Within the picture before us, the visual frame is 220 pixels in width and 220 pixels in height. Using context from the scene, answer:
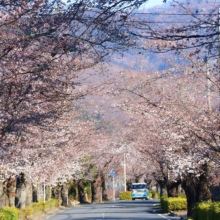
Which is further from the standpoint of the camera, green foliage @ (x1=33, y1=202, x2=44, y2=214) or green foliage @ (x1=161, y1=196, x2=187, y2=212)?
green foliage @ (x1=33, y1=202, x2=44, y2=214)

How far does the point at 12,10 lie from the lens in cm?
860

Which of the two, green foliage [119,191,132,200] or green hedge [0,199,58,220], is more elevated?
green hedge [0,199,58,220]

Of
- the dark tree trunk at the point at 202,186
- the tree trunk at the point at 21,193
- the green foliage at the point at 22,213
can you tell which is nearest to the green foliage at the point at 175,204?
the dark tree trunk at the point at 202,186

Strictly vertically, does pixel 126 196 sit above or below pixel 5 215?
below

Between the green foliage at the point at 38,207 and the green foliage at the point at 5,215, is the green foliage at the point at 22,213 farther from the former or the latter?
the green foliage at the point at 38,207

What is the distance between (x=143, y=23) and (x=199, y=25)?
122cm

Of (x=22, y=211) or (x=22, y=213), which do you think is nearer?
(x=22, y=213)

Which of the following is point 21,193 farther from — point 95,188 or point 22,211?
point 95,188

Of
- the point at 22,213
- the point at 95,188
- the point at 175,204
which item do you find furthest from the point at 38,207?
the point at 95,188

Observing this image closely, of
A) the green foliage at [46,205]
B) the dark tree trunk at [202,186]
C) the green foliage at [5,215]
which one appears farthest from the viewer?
the green foliage at [46,205]

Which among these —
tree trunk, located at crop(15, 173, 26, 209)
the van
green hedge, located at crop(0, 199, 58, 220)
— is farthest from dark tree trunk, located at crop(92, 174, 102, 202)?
tree trunk, located at crop(15, 173, 26, 209)

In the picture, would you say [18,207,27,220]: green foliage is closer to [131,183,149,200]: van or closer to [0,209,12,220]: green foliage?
[0,209,12,220]: green foliage

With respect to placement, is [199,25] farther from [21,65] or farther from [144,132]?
[144,132]

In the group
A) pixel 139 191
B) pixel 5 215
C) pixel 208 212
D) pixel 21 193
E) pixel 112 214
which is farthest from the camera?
pixel 139 191
